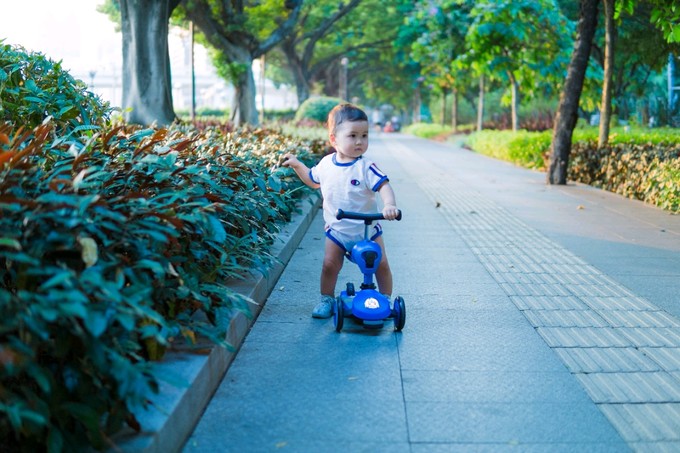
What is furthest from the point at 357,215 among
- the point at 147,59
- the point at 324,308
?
the point at 147,59

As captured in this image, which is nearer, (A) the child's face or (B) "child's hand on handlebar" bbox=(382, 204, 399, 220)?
(B) "child's hand on handlebar" bbox=(382, 204, 399, 220)

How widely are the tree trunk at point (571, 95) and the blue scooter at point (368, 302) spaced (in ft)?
34.1

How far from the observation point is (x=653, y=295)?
589 centimetres

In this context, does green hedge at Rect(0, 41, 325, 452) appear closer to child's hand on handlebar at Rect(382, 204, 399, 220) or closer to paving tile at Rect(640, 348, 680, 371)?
child's hand on handlebar at Rect(382, 204, 399, 220)

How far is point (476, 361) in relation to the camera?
4.25 m

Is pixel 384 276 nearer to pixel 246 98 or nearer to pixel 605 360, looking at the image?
pixel 605 360

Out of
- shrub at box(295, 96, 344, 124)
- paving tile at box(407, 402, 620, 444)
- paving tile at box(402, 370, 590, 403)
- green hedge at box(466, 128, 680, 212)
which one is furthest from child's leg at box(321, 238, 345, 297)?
shrub at box(295, 96, 344, 124)

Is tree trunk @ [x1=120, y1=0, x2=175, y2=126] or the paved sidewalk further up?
tree trunk @ [x1=120, y1=0, x2=175, y2=126]

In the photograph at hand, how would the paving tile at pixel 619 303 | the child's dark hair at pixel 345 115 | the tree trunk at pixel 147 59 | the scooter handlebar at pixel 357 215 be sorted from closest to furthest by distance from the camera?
the scooter handlebar at pixel 357 215 < the child's dark hair at pixel 345 115 < the paving tile at pixel 619 303 < the tree trunk at pixel 147 59

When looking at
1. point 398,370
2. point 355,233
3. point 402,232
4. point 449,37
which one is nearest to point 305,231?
point 402,232

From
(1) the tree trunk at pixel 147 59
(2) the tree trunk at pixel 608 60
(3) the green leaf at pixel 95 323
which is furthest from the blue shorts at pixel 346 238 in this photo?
(2) the tree trunk at pixel 608 60

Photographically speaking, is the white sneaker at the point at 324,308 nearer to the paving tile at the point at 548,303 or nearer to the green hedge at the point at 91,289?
the green hedge at the point at 91,289

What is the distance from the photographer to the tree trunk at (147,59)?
14828mm

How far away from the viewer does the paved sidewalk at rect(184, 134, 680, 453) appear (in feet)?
10.8
